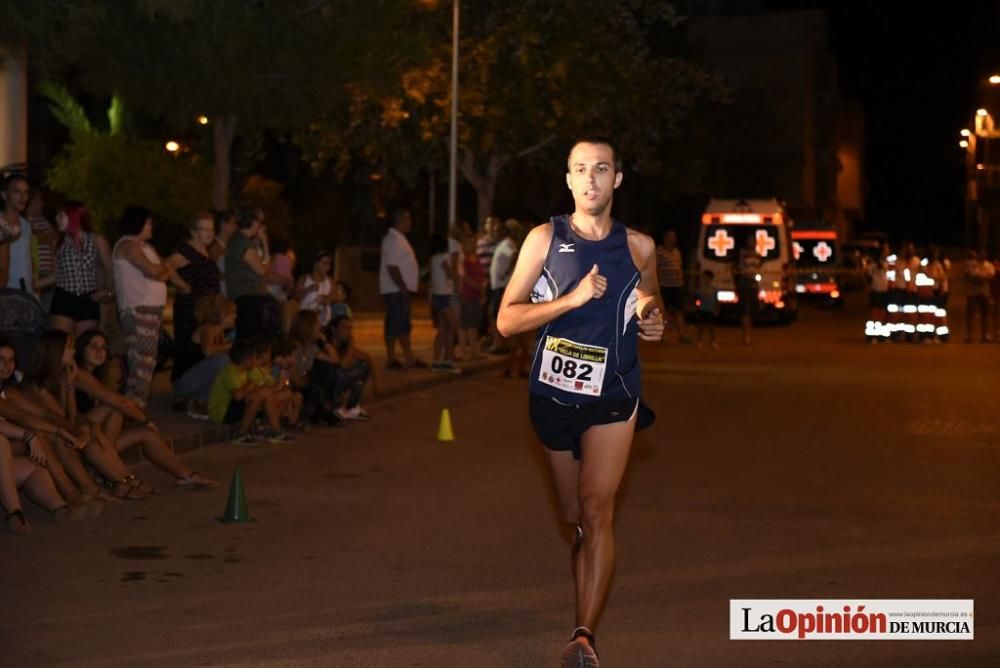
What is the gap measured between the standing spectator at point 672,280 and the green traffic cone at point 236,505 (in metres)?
16.8

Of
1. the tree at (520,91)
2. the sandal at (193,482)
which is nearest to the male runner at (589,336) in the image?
the sandal at (193,482)

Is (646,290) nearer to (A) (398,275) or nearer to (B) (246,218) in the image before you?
(B) (246,218)

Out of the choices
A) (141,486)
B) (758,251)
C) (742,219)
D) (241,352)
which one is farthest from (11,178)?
(742,219)

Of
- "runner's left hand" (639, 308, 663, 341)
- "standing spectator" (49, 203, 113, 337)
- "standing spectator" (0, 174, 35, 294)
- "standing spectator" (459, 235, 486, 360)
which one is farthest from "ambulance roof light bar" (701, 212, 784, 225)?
"runner's left hand" (639, 308, 663, 341)

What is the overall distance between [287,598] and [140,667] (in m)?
1.48

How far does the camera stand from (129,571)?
9.12 metres

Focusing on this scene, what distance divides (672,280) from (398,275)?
25.9ft

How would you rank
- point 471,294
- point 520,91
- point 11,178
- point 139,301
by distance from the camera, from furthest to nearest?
1. point 520,91
2. point 471,294
3. point 139,301
4. point 11,178

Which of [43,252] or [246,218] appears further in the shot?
[246,218]

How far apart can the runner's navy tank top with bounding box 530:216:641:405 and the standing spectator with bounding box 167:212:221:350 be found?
9.76 m

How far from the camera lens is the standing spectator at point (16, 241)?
1360 cm

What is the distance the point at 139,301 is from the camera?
15250 millimetres

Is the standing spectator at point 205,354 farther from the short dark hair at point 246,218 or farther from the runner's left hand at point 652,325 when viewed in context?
the runner's left hand at point 652,325

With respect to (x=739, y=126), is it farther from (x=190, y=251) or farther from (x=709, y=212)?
(x=190, y=251)
